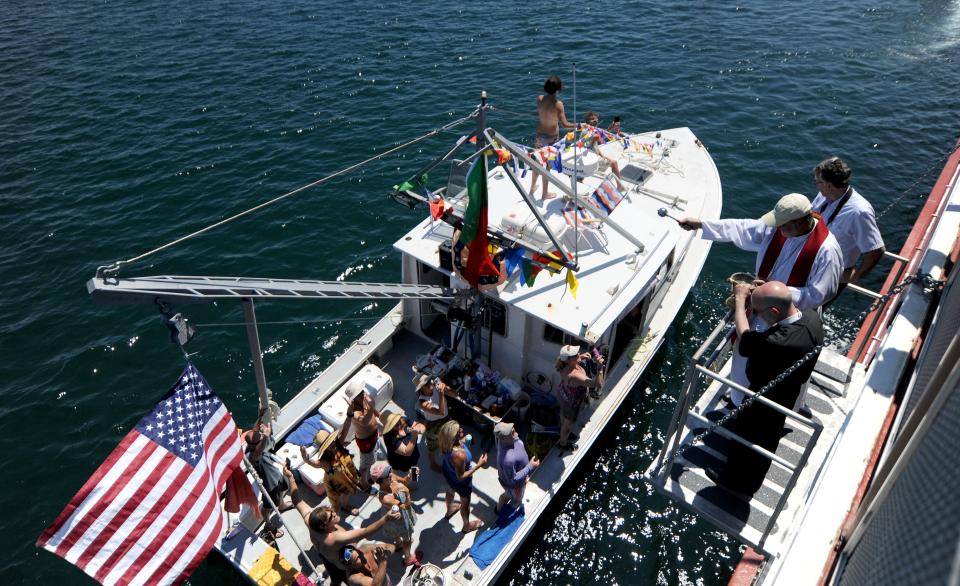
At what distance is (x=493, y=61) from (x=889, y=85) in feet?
48.6

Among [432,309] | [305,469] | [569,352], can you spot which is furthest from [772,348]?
[432,309]

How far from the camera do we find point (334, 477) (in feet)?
24.0

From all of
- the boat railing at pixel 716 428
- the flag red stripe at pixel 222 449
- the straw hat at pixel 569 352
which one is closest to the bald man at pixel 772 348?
the boat railing at pixel 716 428

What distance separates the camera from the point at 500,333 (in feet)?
29.8

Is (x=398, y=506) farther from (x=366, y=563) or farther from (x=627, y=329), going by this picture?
(x=627, y=329)

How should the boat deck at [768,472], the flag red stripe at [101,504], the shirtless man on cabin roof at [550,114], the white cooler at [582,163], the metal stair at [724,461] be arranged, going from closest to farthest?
1. the flag red stripe at [101,504]
2. the metal stair at [724,461]
3. the boat deck at [768,472]
4. the shirtless man on cabin roof at [550,114]
5. the white cooler at [582,163]

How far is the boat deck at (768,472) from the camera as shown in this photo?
5.53m

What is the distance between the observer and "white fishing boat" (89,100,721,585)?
24.7ft

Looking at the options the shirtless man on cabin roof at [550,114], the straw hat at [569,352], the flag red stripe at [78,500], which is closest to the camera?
the flag red stripe at [78,500]

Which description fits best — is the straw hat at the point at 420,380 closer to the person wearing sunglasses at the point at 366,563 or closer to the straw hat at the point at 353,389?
the straw hat at the point at 353,389

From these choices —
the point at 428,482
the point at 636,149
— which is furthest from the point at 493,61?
Result: the point at 428,482

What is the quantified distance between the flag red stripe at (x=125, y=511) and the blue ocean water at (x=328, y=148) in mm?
2725

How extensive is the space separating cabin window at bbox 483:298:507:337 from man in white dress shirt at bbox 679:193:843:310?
3.89 metres

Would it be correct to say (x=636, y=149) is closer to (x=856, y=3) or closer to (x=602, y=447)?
(x=602, y=447)
